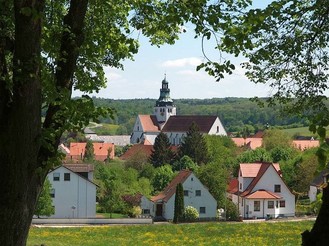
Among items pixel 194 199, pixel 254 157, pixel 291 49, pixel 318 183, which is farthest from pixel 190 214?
pixel 291 49

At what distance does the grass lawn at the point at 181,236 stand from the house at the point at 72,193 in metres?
28.6

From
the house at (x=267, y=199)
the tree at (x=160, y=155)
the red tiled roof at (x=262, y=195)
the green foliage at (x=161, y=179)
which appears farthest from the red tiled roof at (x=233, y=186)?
the tree at (x=160, y=155)

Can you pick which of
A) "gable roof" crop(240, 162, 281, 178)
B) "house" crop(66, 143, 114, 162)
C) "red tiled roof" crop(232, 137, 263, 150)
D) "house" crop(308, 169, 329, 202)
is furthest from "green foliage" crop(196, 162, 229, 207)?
"red tiled roof" crop(232, 137, 263, 150)

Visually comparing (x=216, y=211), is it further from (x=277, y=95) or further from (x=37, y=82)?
(x=37, y=82)

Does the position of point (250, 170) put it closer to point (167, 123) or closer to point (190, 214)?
point (190, 214)

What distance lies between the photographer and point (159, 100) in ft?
498

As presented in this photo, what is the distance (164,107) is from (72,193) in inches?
3889

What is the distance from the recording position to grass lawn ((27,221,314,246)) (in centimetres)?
1760

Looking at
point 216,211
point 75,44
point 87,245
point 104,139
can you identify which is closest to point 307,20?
point 75,44

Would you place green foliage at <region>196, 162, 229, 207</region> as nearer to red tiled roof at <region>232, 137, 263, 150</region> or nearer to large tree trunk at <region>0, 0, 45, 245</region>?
large tree trunk at <region>0, 0, 45, 245</region>

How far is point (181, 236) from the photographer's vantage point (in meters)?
19.9

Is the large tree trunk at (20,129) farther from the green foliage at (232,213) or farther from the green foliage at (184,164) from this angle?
the green foliage at (184,164)

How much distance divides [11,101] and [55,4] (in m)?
2.38

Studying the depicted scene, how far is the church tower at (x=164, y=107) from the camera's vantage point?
5928 inches
